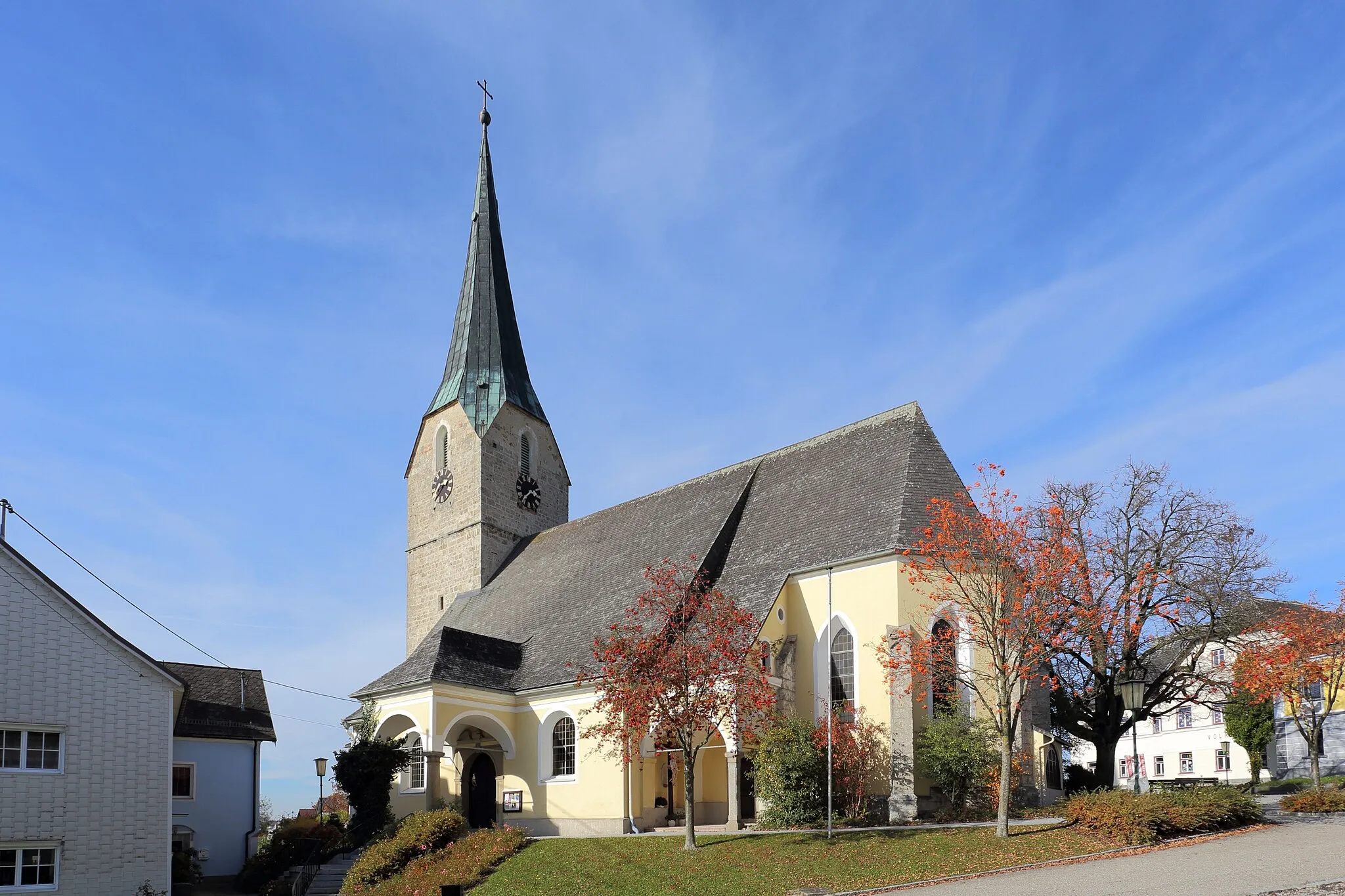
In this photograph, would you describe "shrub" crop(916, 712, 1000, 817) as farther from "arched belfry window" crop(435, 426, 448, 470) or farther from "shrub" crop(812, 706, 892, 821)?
"arched belfry window" crop(435, 426, 448, 470)

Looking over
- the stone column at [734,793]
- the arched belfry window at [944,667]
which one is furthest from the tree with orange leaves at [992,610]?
the stone column at [734,793]

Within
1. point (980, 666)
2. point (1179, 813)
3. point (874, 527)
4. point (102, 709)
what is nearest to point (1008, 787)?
point (1179, 813)

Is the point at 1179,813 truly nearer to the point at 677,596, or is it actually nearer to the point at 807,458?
the point at 677,596

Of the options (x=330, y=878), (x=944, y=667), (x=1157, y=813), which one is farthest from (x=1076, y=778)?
(x=330, y=878)

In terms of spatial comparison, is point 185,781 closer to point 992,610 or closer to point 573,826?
point 573,826

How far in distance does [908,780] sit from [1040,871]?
263 inches

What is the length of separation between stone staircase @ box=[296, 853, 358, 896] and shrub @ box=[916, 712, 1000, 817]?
1382cm

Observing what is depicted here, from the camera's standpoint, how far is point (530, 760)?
2755cm

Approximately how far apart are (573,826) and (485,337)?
24.2 meters

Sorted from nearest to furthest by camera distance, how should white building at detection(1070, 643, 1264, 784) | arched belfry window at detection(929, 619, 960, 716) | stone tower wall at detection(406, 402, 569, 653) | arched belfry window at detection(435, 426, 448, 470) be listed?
arched belfry window at detection(929, 619, 960, 716) → stone tower wall at detection(406, 402, 569, 653) → arched belfry window at detection(435, 426, 448, 470) → white building at detection(1070, 643, 1264, 784)

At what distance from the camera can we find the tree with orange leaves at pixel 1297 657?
2544 cm

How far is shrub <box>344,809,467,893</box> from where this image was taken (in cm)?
2256

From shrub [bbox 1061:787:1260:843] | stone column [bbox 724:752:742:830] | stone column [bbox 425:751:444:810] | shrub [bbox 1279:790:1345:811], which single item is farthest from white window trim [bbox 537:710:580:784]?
shrub [bbox 1279:790:1345:811]

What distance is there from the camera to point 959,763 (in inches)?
858
